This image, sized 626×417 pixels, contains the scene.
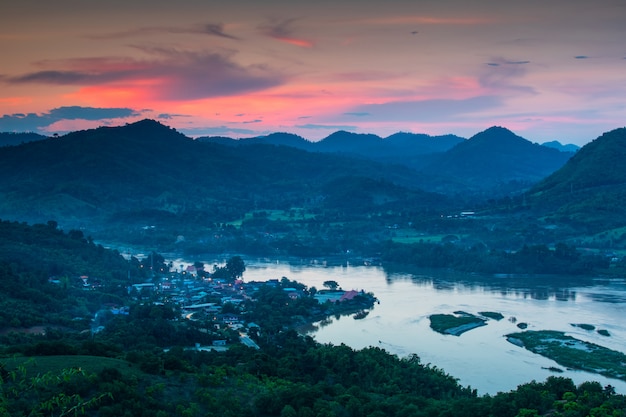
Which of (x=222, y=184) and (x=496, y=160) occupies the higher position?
(x=496, y=160)

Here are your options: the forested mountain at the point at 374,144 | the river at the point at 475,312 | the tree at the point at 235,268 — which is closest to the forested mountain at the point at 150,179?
the tree at the point at 235,268

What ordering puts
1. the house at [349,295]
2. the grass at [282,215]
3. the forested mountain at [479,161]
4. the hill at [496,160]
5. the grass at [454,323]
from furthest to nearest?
the hill at [496,160], the forested mountain at [479,161], the grass at [282,215], the house at [349,295], the grass at [454,323]

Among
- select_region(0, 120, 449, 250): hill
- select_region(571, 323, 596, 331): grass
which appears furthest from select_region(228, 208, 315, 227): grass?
select_region(571, 323, 596, 331): grass

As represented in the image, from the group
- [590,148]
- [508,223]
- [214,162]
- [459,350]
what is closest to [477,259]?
[508,223]

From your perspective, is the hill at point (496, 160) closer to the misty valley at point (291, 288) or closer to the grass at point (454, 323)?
the misty valley at point (291, 288)

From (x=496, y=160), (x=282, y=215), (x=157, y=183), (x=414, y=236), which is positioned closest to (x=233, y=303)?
(x=414, y=236)

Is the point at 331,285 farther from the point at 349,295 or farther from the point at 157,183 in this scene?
the point at 157,183

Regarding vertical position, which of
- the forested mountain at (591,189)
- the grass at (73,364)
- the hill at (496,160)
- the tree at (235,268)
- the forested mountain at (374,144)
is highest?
the forested mountain at (374,144)
